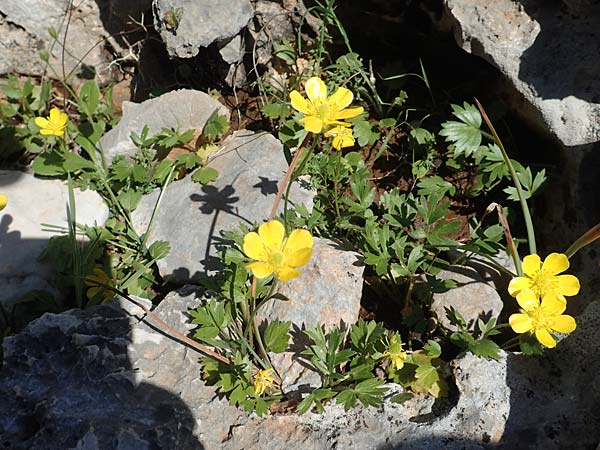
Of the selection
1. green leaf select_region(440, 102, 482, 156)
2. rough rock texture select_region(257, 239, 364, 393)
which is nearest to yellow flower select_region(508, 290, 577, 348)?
rough rock texture select_region(257, 239, 364, 393)

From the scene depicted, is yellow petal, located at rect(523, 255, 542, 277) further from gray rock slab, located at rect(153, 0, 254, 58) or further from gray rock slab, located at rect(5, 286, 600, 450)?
gray rock slab, located at rect(153, 0, 254, 58)

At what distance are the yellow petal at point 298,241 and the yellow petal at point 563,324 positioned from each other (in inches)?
39.8

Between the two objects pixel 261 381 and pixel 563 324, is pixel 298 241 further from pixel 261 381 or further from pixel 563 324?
pixel 563 324

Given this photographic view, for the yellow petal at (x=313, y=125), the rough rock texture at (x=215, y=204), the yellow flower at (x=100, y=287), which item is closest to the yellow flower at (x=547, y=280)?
the yellow petal at (x=313, y=125)

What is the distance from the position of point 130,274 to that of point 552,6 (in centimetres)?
255

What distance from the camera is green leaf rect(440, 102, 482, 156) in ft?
10.4

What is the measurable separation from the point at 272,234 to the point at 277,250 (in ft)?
0.20

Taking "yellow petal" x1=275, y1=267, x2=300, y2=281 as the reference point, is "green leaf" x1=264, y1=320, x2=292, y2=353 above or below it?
below

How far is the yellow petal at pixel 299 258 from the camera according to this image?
2.07 meters

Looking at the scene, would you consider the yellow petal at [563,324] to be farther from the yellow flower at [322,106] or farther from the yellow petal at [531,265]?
the yellow flower at [322,106]

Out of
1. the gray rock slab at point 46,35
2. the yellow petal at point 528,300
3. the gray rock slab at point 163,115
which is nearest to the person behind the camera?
the yellow petal at point 528,300

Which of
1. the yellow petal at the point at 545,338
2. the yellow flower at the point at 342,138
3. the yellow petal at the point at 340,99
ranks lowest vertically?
the yellow petal at the point at 545,338

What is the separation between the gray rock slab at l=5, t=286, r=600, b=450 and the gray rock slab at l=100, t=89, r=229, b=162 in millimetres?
1413

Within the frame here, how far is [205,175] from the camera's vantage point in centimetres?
355
